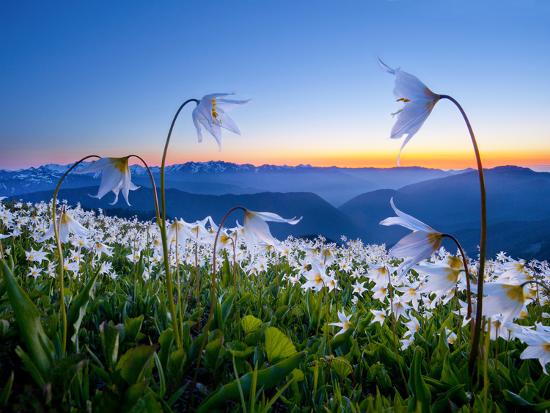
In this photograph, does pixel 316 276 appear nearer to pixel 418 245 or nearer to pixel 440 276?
pixel 440 276

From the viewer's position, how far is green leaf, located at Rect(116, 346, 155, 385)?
4.89ft

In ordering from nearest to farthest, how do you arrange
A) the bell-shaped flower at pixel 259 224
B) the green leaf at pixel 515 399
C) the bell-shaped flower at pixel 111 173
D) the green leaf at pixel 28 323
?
the green leaf at pixel 28 323, the bell-shaped flower at pixel 111 173, the bell-shaped flower at pixel 259 224, the green leaf at pixel 515 399

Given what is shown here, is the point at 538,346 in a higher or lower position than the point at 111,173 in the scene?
lower

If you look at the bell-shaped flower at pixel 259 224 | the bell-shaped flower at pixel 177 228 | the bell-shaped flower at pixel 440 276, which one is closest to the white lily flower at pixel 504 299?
the bell-shaped flower at pixel 440 276

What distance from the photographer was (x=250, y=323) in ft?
9.04

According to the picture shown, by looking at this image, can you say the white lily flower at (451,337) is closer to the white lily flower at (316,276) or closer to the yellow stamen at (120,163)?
the white lily flower at (316,276)

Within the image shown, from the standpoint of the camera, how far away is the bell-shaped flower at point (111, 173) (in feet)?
6.21

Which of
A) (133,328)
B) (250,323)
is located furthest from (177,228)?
(250,323)

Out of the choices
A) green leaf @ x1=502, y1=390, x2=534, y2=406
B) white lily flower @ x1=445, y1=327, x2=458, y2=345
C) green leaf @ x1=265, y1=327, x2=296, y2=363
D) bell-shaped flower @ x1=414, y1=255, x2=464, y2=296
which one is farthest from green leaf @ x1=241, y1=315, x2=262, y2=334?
green leaf @ x1=502, y1=390, x2=534, y2=406

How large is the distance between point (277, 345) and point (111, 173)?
135cm

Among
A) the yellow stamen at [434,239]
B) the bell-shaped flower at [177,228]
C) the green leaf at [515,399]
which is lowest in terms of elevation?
the green leaf at [515,399]

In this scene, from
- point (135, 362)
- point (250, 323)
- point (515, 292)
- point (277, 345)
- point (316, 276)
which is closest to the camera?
point (135, 362)

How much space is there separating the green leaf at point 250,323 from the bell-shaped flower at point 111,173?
1275mm

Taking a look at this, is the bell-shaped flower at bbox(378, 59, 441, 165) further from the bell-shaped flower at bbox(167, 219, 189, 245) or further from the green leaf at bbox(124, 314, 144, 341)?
the green leaf at bbox(124, 314, 144, 341)
